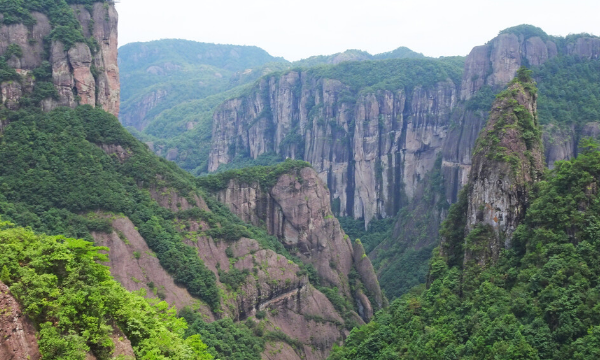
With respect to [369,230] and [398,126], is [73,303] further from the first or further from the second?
[398,126]

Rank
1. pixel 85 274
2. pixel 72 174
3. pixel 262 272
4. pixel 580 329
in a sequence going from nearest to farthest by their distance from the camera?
pixel 85 274 → pixel 580 329 → pixel 72 174 → pixel 262 272

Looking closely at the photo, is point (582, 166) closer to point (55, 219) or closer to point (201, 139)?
point (55, 219)

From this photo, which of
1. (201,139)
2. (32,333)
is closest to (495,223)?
(32,333)

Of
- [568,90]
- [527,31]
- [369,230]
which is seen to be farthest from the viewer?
[369,230]

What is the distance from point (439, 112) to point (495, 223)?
7444 cm

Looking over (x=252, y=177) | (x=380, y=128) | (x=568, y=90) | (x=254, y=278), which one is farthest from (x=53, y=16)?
(x=380, y=128)

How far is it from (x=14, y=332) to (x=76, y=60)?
42.1 meters

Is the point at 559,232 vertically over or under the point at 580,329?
over

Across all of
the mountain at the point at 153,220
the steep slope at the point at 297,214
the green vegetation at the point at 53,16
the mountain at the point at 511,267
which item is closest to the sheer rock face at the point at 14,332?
the mountain at the point at 153,220

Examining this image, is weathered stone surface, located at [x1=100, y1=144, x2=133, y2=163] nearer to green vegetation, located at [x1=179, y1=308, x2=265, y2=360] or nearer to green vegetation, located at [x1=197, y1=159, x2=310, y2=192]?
green vegetation, located at [x1=197, y1=159, x2=310, y2=192]

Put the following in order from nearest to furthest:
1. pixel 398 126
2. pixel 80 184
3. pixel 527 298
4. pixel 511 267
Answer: pixel 527 298 → pixel 511 267 → pixel 80 184 → pixel 398 126

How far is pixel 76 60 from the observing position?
5828 centimetres

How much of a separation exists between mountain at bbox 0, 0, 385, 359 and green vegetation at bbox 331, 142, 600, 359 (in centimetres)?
1241

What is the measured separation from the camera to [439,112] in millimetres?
114375
